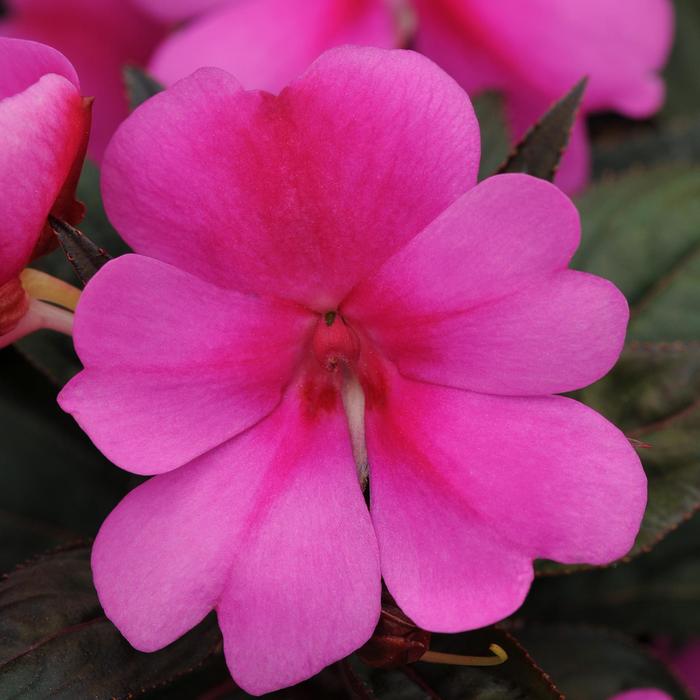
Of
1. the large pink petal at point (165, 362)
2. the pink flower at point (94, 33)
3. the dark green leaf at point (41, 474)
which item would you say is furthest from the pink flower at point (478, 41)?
the large pink petal at point (165, 362)

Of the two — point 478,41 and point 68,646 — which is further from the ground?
point 478,41

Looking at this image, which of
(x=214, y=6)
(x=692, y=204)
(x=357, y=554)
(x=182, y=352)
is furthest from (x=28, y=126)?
(x=692, y=204)

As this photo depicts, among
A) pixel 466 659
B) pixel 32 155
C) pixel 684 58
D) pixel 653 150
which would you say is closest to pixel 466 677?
pixel 466 659

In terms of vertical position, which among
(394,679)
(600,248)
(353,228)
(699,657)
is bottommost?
(699,657)

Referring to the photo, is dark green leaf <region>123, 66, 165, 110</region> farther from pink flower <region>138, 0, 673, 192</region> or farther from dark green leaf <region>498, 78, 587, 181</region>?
dark green leaf <region>498, 78, 587, 181</region>

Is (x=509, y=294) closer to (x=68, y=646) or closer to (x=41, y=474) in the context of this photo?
(x=68, y=646)

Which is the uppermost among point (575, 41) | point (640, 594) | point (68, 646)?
point (575, 41)

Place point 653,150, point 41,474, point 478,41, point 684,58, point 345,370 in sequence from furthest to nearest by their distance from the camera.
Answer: point 684,58
point 653,150
point 478,41
point 41,474
point 345,370

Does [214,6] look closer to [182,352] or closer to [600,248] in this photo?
[600,248]

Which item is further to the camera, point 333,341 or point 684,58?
point 684,58
